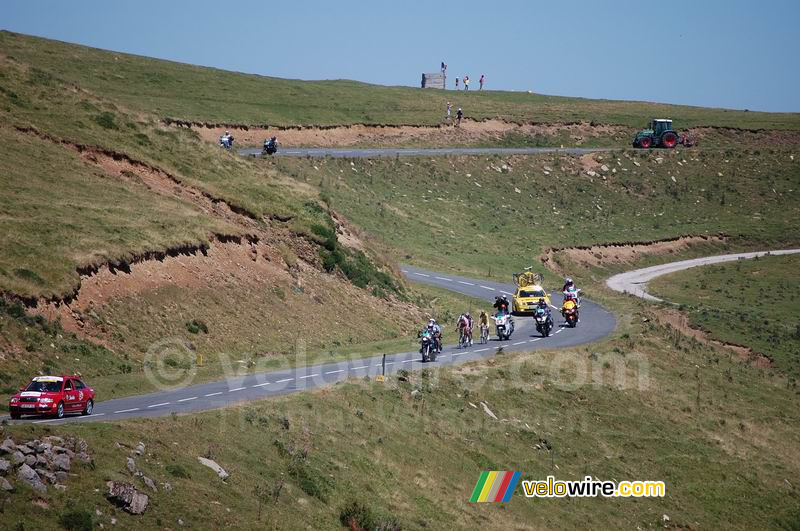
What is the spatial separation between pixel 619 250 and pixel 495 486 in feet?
191

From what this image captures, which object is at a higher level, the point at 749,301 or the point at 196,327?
the point at 196,327

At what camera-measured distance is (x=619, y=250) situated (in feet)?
280

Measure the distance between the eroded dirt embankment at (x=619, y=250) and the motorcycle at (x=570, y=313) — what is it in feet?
78.5

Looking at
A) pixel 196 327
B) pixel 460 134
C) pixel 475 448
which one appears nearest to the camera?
pixel 475 448

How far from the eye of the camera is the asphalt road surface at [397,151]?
3369 inches

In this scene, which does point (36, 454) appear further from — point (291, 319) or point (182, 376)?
point (291, 319)

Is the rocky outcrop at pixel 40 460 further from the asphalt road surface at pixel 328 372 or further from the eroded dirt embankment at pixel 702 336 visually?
the eroded dirt embankment at pixel 702 336

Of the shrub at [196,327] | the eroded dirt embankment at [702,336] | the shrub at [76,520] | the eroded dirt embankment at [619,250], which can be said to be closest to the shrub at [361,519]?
the shrub at [76,520]

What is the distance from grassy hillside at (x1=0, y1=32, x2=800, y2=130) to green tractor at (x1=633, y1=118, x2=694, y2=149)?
1126 cm

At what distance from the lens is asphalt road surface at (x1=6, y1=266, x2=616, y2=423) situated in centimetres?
2683

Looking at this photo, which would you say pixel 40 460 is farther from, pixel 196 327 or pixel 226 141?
pixel 226 141

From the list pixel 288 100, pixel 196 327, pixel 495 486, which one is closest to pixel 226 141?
pixel 288 100

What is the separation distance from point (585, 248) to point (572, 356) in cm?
4026

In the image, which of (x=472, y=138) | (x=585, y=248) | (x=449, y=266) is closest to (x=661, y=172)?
(x=472, y=138)
